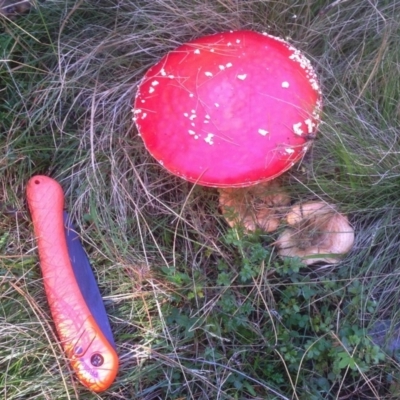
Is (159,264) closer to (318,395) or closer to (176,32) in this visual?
(318,395)

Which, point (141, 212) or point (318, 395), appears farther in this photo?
point (141, 212)

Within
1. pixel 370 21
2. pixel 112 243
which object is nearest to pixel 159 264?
pixel 112 243

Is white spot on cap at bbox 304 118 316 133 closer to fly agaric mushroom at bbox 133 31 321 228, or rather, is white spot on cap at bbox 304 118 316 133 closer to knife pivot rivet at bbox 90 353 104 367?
fly agaric mushroom at bbox 133 31 321 228

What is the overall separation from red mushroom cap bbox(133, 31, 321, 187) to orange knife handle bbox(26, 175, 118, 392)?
0.41m

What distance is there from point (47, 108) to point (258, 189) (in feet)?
2.65

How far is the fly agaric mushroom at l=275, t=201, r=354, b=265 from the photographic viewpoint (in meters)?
1.86

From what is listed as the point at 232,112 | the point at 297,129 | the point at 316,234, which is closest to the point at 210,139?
the point at 232,112

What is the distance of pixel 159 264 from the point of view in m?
1.92

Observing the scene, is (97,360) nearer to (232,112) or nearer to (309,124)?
(232,112)

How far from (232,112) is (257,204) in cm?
37

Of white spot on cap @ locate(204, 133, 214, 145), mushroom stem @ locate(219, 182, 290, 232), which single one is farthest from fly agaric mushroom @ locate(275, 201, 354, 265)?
white spot on cap @ locate(204, 133, 214, 145)

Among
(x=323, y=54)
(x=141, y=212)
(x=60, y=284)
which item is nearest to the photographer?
(x=60, y=284)

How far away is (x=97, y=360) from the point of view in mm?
1720

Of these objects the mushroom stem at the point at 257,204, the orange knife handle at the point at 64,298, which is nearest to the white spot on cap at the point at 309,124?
the mushroom stem at the point at 257,204
